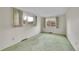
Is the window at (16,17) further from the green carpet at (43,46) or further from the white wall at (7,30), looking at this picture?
the green carpet at (43,46)

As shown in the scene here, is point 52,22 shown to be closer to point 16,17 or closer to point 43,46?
point 16,17

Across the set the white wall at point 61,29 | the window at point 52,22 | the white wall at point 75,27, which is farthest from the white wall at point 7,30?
the white wall at point 61,29

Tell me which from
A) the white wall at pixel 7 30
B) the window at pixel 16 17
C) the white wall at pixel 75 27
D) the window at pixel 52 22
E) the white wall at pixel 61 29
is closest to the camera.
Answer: the white wall at pixel 75 27

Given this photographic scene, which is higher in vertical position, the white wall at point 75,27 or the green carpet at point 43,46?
the white wall at point 75,27

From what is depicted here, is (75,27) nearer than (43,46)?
Yes

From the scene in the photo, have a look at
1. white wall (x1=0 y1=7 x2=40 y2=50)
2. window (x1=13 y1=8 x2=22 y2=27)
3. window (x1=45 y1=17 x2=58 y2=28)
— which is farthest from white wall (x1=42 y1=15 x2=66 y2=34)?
white wall (x1=0 y1=7 x2=40 y2=50)

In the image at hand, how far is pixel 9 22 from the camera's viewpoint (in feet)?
10.4

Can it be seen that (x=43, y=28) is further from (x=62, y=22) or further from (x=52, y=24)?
(x=62, y=22)

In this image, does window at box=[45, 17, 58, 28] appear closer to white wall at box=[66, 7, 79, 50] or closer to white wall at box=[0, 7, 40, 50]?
white wall at box=[66, 7, 79, 50]

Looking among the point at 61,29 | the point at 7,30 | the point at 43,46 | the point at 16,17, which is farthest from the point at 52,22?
the point at 7,30

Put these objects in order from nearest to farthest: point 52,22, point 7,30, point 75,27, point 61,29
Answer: point 75,27 → point 7,30 → point 52,22 → point 61,29

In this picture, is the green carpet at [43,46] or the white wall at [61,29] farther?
the white wall at [61,29]
